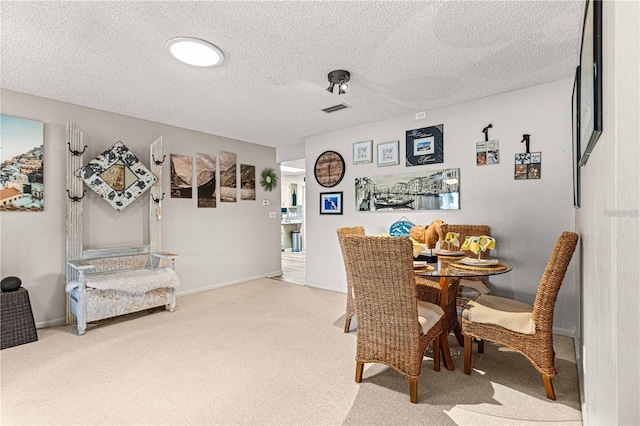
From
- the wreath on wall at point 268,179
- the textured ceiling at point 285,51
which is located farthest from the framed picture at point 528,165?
the wreath on wall at point 268,179

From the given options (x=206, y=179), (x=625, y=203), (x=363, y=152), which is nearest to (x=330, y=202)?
(x=363, y=152)

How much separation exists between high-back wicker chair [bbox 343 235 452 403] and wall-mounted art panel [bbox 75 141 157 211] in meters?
3.23

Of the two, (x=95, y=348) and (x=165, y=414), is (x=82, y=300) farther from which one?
(x=165, y=414)

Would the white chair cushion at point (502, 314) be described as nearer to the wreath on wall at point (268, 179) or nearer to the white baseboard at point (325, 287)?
the white baseboard at point (325, 287)

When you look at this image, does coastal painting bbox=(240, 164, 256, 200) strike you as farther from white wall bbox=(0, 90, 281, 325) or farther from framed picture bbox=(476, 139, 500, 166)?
framed picture bbox=(476, 139, 500, 166)

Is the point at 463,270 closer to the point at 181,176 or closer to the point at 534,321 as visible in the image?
the point at 534,321

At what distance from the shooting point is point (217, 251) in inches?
196

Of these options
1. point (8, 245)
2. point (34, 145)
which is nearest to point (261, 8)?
point (34, 145)

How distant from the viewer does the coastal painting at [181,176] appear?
4441mm

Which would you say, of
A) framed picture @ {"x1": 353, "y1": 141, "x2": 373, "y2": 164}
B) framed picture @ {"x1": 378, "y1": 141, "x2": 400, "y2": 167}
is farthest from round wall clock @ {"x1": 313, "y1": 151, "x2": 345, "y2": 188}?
framed picture @ {"x1": 378, "y1": 141, "x2": 400, "y2": 167}

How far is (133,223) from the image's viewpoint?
4.05 metres

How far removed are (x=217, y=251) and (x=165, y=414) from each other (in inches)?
130

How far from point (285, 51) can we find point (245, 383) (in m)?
2.47

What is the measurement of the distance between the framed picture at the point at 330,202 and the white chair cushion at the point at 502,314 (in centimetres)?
265
